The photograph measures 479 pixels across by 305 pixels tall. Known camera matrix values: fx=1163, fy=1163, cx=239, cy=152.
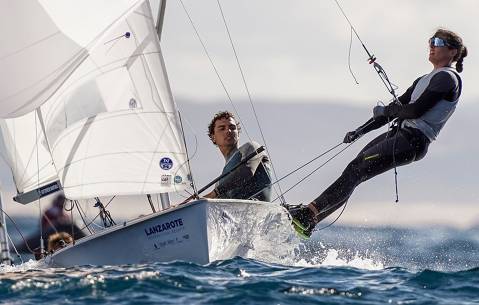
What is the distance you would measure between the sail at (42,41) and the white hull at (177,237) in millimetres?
1789

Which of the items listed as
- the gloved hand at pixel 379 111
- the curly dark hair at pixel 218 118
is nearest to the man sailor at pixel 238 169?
the curly dark hair at pixel 218 118

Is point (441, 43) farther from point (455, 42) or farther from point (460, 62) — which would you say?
point (460, 62)

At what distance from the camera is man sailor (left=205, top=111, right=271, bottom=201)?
13.0 metres

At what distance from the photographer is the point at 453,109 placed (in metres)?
13.1

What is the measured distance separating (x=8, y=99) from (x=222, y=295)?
4.20m

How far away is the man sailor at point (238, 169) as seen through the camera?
42.7ft

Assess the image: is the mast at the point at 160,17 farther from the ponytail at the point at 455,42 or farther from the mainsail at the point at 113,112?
the ponytail at the point at 455,42

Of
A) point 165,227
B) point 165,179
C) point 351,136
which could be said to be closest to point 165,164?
point 165,179

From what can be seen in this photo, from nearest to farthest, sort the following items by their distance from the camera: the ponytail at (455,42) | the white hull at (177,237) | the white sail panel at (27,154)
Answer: the white hull at (177,237) → the ponytail at (455,42) → the white sail panel at (27,154)

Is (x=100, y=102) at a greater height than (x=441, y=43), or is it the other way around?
(x=441, y=43)

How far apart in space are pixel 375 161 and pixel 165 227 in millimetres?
2622

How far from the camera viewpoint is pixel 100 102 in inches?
530

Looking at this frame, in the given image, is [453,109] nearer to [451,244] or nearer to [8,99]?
[8,99]

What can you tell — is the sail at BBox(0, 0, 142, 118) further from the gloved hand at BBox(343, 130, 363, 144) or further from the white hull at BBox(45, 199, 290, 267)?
the gloved hand at BBox(343, 130, 363, 144)
